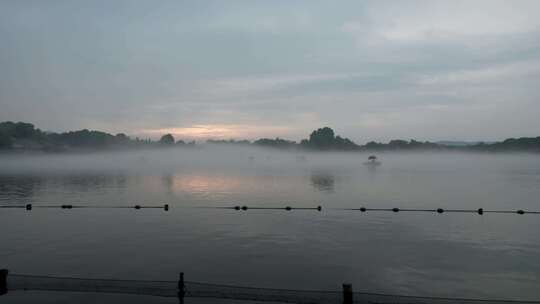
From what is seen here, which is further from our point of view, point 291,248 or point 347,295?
point 291,248

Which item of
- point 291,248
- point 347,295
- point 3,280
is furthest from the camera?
point 291,248

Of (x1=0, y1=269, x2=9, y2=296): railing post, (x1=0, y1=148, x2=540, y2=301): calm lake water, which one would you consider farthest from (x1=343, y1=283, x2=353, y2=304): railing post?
(x1=0, y1=269, x2=9, y2=296): railing post

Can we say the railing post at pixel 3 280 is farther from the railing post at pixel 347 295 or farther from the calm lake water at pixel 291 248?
the railing post at pixel 347 295

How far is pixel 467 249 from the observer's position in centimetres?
3206

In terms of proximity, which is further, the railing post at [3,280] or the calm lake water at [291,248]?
the calm lake water at [291,248]

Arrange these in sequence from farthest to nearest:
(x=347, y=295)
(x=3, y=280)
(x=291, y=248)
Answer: (x=291, y=248)
(x=3, y=280)
(x=347, y=295)

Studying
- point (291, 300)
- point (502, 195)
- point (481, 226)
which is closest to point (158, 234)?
point (291, 300)

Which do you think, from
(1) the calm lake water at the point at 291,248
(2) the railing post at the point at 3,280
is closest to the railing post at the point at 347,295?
(1) the calm lake water at the point at 291,248

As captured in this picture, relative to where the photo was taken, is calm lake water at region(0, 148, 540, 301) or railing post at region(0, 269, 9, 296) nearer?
railing post at region(0, 269, 9, 296)

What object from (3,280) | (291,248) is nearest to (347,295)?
(3,280)

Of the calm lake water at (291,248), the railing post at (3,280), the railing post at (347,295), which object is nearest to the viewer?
the railing post at (347,295)

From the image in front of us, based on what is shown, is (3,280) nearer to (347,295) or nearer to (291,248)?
(347,295)

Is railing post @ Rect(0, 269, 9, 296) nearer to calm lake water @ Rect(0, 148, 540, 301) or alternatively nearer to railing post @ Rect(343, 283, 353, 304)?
calm lake water @ Rect(0, 148, 540, 301)

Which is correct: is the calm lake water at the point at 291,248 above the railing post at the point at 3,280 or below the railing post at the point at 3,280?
below
